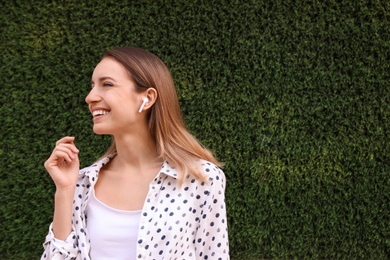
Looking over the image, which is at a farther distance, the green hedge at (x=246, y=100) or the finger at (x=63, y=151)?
the green hedge at (x=246, y=100)

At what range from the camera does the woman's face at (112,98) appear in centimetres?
183

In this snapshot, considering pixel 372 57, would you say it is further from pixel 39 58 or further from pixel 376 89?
pixel 39 58

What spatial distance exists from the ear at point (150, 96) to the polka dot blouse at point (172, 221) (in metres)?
0.27

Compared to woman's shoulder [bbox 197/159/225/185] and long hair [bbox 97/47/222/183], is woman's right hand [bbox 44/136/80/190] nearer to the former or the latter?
long hair [bbox 97/47/222/183]

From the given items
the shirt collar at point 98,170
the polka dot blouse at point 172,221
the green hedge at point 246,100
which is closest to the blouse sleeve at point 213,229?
the polka dot blouse at point 172,221

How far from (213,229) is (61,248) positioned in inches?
24.5

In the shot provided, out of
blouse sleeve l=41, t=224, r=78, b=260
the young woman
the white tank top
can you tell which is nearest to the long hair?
the young woman

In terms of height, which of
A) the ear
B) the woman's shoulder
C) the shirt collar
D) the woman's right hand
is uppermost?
the ear

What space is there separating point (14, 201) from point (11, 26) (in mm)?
1466

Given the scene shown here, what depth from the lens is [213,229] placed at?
1869 mm

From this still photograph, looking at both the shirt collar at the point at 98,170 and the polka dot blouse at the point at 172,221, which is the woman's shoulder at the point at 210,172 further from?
the shirt collar at the point at 98,170

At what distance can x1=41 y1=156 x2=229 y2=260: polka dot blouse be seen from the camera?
1743 mm

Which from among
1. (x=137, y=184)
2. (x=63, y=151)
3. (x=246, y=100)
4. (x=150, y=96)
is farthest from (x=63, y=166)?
(x=246, y=100)

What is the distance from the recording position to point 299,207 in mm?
3729
